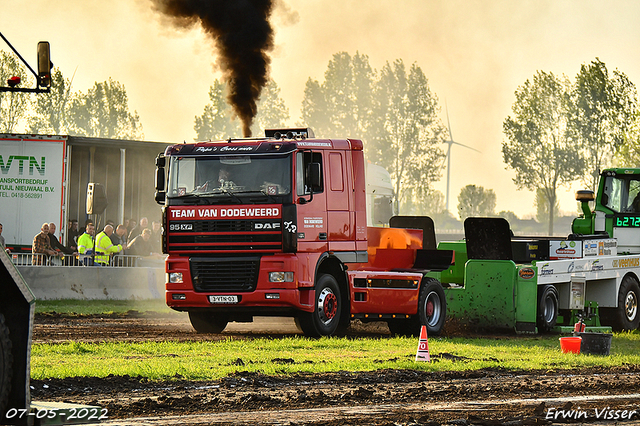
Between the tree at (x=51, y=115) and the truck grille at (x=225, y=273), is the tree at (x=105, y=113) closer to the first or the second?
the tree at (x=51, y=115)

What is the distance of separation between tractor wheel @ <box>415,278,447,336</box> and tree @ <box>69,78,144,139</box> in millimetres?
62736

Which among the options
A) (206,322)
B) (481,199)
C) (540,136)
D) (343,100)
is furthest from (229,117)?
(481,199)

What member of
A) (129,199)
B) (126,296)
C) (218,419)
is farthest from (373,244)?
(129,199)

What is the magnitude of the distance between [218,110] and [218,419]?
61.9 metres

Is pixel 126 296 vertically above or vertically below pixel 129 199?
below

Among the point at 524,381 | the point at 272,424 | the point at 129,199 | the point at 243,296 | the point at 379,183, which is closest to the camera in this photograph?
the point at 272,424

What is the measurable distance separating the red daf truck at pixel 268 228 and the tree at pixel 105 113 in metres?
63.2

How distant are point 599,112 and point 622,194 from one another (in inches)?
1655

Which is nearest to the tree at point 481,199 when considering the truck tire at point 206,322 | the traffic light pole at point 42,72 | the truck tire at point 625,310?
the truck tire at point 625,310

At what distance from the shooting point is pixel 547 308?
18.2m

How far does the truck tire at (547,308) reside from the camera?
1780cm

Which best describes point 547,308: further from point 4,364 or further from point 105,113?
point 105,113

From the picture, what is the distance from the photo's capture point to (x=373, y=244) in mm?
17578

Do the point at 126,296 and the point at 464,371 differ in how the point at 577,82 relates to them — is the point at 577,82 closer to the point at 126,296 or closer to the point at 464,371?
the point at 126,296
